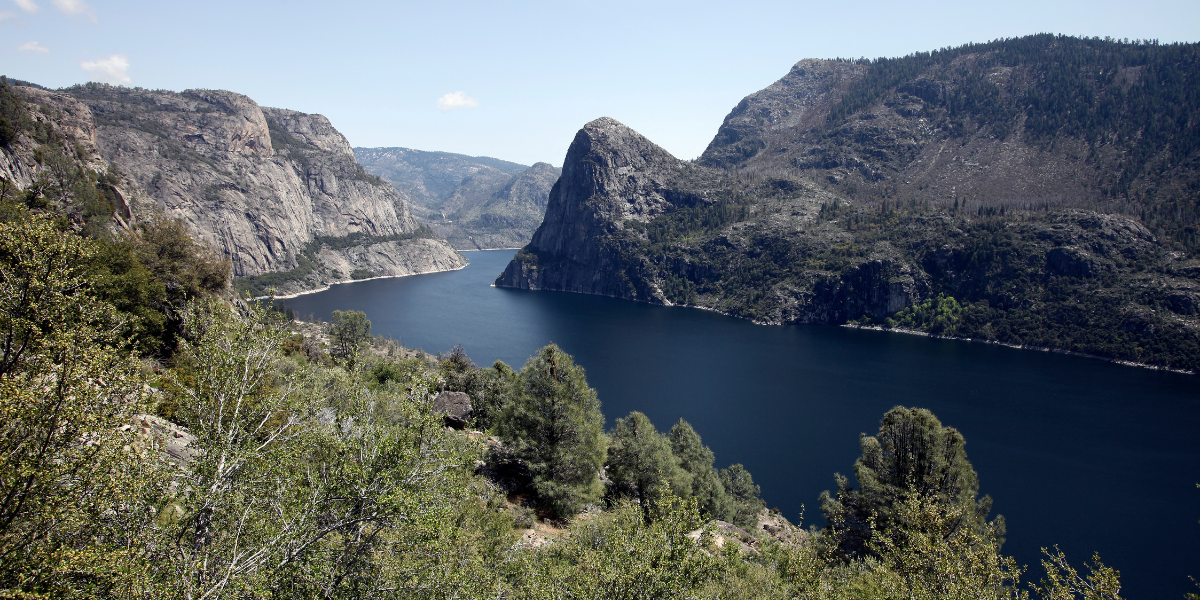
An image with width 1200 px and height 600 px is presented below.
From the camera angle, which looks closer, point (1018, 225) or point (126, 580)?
point (126, 580)

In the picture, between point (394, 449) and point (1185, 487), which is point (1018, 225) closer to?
point (1185, 487)

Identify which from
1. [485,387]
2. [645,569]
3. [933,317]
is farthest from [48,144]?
[933,317]

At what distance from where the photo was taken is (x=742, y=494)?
53.9 metres

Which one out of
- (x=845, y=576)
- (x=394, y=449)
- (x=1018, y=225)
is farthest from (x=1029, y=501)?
(x=1018, y=225)

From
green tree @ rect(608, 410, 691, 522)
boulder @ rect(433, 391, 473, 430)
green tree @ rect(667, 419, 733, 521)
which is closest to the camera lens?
green tree @ rect(608, 410, 691, 522)

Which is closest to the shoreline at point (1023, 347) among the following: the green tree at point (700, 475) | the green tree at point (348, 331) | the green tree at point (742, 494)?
the green tree at point (742, 494)

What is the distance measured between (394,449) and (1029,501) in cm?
6807

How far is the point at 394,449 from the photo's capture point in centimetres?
1381

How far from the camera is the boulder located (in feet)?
125

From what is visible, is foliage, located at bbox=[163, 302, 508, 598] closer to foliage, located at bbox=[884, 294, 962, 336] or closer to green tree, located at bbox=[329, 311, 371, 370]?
green tree, located at bbox=[329, 311, 371, 370]

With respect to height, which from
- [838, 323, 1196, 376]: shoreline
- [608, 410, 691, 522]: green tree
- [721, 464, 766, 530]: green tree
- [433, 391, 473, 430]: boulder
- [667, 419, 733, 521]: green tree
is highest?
[838, 323, 1196, 376]: shoreline

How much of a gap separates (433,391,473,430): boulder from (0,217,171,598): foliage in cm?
2686

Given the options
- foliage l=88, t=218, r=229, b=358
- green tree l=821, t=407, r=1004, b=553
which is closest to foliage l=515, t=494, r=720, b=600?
green tree l=821, t=407, r=1004, b=553

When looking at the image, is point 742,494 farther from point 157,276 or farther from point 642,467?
point 157,276
